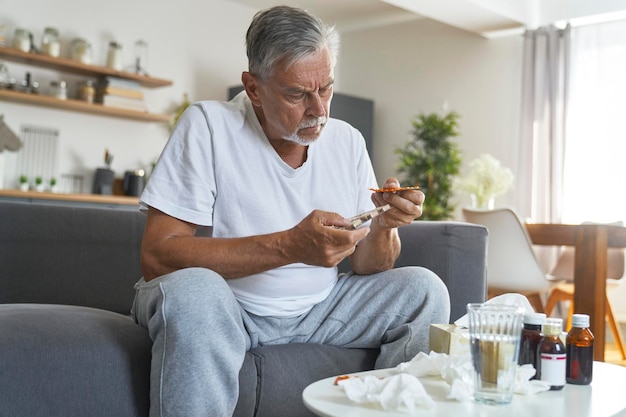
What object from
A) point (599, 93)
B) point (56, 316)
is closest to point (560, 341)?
point (56, 316)

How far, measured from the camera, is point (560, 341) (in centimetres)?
134

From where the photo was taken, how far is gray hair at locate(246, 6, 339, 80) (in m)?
→ 1.75

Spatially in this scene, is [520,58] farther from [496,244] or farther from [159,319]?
[159,319]

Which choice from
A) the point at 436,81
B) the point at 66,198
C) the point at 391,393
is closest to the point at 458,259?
the point at 391,393

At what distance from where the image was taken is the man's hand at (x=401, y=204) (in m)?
1.60

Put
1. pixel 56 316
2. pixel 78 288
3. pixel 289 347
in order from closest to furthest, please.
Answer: pixel 56 316
pixel 289 347
pixel 78 288

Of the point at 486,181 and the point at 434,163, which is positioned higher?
the point at 434,163

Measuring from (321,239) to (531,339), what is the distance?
0.45 meters

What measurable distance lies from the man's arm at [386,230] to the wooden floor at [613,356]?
296 cm

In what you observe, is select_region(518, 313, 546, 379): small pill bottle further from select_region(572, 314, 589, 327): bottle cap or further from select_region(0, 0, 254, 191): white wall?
select_region(0, 0, 254, 191): white wall

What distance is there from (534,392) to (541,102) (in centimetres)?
490

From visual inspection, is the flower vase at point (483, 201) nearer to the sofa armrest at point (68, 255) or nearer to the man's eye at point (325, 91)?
the sofa armrest at point (68, 255)

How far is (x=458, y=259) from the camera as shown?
2064 mm

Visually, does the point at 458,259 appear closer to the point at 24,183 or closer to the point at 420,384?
the point at 420,384
